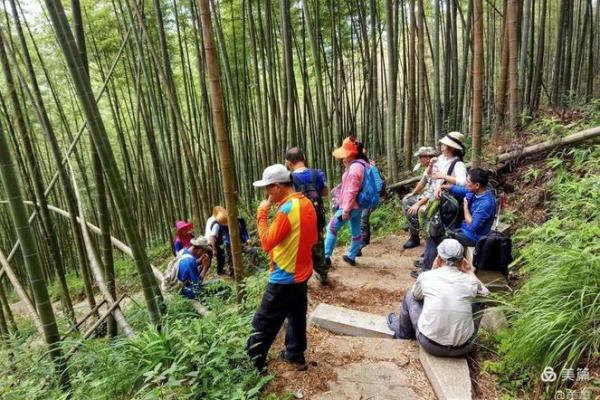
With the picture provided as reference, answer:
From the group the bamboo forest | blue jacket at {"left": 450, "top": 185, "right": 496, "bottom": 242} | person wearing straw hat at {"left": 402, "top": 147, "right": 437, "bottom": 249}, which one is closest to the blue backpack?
the bamboo forest

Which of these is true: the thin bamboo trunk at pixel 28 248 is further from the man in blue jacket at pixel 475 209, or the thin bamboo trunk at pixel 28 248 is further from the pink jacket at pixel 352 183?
the man in blue jacket at pixel 475 209

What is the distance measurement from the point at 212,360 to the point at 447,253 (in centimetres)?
154

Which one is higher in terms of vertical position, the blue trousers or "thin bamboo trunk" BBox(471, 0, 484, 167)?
"thin bamboo trunk" BBox(471, 0, 484, 167)

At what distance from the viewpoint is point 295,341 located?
2.33 m

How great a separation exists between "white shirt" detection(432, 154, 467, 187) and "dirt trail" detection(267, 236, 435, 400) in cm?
108

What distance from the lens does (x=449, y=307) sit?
236 centimetres

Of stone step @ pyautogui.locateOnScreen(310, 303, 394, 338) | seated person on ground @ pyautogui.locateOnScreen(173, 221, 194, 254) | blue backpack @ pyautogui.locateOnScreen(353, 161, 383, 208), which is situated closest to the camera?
stone step @ pyautogui.locateOnScreen(310, 303, 394, 338)

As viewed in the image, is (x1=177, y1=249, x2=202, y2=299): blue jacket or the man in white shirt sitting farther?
Answer: (x1=177, y1=249, x2=202, y2=299): blue jacket

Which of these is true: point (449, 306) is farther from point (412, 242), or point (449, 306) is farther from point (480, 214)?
point (412, 242)

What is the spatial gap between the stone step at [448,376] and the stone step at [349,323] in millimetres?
443

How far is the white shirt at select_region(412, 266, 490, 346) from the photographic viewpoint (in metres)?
2.36

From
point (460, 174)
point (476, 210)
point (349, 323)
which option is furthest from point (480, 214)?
point (349, 323)

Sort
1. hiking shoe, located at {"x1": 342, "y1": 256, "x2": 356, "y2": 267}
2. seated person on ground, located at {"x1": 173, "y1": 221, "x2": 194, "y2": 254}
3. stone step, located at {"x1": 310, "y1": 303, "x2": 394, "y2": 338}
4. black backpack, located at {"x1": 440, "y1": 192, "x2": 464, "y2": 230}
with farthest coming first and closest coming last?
seated person on ground, located at {"x1": 173, "y1": 221, "x2": 194, "y2": 254}
hiking shoe, located at {"x1": 342, "y1": 256, "x2": 356, "y2": 267}
black backpack, located at {"x1": 440, "y1": 192, "x2": 464, "y2": 230}
stone step, located at {"x1": 310, "y1": 303, "x2": 394, "y2": 338}

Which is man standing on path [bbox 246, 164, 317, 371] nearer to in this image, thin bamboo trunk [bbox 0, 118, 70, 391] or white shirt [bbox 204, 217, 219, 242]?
thin bamboo trunk [bbox 0, 118, 70, 391]
